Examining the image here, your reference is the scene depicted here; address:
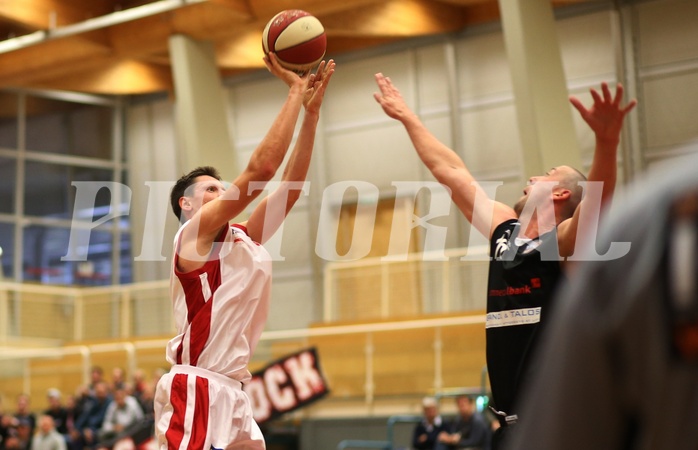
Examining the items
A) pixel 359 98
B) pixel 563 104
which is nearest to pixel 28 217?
pixel 359 98

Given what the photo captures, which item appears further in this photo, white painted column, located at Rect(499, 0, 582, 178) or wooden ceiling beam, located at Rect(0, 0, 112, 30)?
wooden ceiling beam, located at Rect(0, 0, 112, 30)

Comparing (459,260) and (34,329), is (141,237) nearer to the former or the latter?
(34,329)

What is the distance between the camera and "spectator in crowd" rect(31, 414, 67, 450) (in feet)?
48.2

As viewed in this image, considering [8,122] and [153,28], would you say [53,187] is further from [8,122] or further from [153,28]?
[153,28]

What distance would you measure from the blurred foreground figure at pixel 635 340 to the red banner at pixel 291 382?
1323cm

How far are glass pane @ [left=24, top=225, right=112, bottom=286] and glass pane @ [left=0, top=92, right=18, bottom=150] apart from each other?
200 centimetres

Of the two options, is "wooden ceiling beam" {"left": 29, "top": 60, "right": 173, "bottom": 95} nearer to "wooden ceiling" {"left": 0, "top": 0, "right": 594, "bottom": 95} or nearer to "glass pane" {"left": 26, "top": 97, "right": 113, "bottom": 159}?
"wooden ceiling" {"left": 0, "top": 0, "right": 594, "bottom": 95}

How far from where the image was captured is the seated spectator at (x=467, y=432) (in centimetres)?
1159

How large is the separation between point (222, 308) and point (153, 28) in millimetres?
13671

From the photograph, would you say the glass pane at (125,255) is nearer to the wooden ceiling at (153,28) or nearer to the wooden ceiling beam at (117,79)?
the wooden ceiling beam at (117,79)

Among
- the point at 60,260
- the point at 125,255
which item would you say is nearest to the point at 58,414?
the point at 60,260

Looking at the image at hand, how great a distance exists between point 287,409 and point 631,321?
525 inches

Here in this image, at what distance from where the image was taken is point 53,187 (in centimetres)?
2266

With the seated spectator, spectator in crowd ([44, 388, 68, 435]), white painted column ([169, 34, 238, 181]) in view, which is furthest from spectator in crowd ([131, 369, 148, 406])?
the seated spectator
